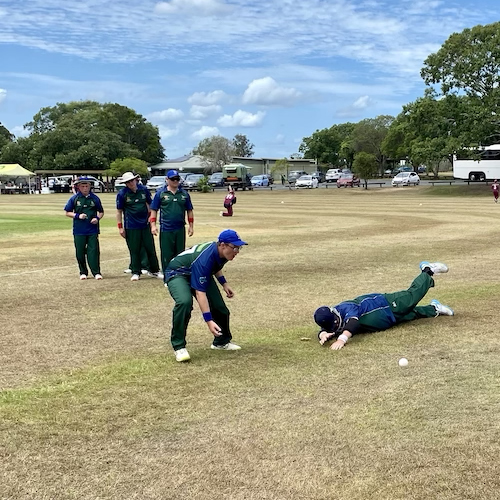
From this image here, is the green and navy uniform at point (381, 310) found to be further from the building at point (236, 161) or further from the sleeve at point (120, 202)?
the building at point (236, 161)

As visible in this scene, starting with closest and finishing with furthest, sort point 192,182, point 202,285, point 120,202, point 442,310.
Result: point 202,285, point 442,310, point 120,202, point 192,182

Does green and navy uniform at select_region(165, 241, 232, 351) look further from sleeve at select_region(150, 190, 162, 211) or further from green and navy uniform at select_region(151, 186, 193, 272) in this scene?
sleeve at select_region(150, 190, 162, 211)

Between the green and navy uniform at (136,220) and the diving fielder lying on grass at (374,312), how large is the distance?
17.0ft

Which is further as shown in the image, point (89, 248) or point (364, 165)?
point (364, 165)

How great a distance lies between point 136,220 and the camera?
11.8 meters

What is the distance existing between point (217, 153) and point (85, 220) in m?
85.9

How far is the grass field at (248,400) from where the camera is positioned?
13.6 feet

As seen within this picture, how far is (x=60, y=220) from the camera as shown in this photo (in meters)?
27.8

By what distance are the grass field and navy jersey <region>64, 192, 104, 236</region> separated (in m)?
1.22

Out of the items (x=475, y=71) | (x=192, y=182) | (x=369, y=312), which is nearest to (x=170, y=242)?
(x=369, y=312)

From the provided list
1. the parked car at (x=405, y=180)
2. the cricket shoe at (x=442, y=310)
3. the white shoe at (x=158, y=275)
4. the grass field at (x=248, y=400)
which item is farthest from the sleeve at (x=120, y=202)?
the parked car at (x=405, y=180)

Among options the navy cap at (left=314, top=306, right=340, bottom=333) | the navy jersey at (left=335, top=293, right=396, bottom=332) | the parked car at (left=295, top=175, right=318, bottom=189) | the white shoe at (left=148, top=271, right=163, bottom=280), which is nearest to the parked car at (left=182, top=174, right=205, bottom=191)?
the parked car at (left=295, top=175, right=318, bottom=189)

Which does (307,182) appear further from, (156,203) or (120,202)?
(156,203)

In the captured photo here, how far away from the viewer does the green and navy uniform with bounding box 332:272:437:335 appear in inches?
295
